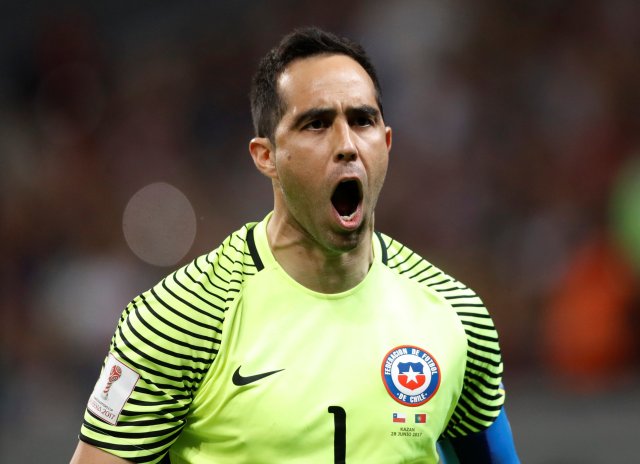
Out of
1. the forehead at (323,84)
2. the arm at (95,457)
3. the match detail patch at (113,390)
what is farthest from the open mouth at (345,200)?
the arm at (95,457)

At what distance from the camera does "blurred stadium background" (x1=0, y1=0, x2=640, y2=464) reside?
6875 millimetres

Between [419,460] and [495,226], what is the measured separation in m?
4.97

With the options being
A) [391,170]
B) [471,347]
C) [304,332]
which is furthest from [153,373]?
[391,170]

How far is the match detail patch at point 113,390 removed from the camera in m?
2.50

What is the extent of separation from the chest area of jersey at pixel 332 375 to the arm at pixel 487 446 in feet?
0.86

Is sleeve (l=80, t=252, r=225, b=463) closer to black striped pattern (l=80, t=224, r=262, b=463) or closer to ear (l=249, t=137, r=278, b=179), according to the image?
black striped pattern (l=80, t=224, r=262, b=463)

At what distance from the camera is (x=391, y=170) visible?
788cm

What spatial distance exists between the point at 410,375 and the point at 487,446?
50cm

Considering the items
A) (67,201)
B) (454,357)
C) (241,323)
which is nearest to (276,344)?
(241,323)

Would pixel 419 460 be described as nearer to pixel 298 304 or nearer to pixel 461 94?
pixel 298 304

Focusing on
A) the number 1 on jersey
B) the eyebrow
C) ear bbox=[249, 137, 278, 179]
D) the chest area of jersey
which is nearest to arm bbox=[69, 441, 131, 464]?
the chest area of jersey

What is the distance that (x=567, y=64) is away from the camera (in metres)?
8.19

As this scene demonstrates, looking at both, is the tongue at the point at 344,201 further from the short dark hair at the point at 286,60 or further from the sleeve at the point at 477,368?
the sleeve at the point at 477,368

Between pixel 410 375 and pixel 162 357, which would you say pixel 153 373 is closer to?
pixel 162 357
